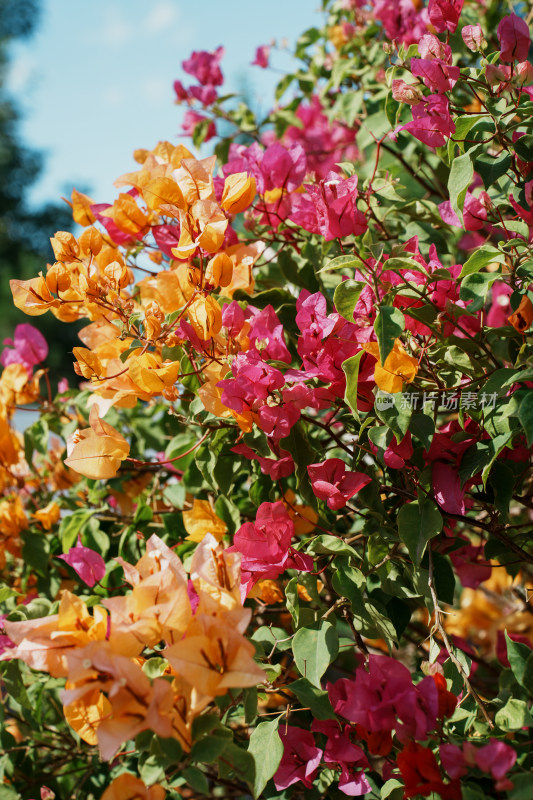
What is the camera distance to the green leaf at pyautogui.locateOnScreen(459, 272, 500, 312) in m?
0.67

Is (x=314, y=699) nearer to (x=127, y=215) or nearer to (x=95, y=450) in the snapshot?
(x=95, y=450)

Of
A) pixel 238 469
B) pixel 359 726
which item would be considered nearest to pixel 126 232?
pixel 238 469

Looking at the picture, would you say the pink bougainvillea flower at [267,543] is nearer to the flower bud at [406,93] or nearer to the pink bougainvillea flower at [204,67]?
the flower bud at [406,93]

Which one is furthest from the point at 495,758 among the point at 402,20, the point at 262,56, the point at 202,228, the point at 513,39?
the point at 262,56

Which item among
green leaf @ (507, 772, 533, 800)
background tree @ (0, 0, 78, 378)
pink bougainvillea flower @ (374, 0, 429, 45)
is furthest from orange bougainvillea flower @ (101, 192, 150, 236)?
background tree @ (0, 0, 78, 378)

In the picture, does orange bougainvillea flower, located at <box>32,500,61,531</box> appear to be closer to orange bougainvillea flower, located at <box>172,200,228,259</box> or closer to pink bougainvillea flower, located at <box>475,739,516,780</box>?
orange bougainvillea flower, located at <box>172,200,228,259</box>

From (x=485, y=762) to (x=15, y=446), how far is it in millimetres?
770

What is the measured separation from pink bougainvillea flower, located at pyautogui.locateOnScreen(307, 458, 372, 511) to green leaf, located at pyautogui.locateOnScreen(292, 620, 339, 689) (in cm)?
12

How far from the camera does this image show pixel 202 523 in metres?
0.84

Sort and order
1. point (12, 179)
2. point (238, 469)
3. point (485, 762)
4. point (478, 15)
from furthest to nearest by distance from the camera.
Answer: point (12, 179)
point (478, 15)
point (238, 469)
point (485, 762)

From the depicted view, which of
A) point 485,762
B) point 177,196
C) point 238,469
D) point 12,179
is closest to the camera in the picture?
point 485,762

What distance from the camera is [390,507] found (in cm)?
79

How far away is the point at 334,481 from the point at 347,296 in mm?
185

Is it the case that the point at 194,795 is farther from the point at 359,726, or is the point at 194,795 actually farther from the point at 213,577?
the point at 213,577
